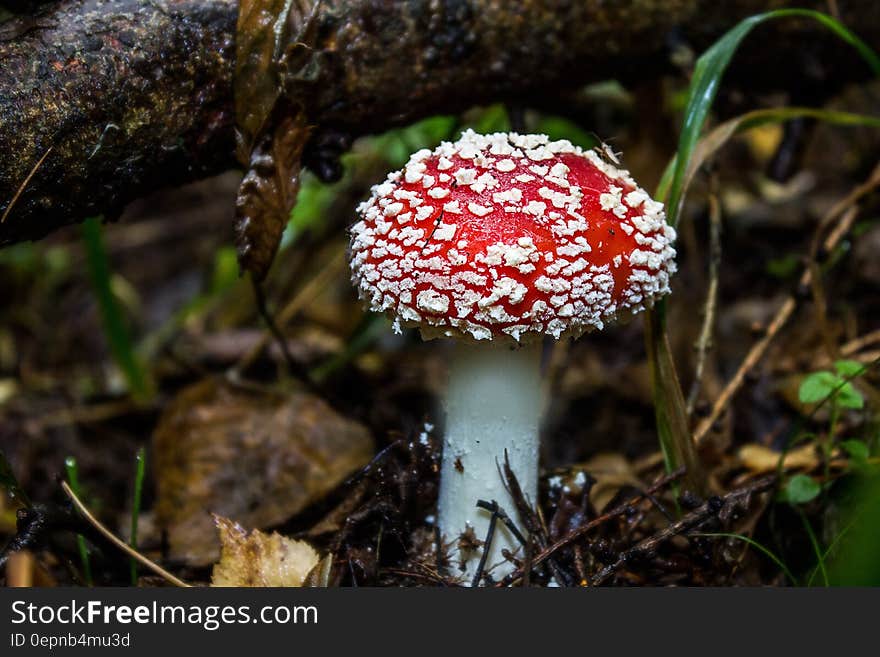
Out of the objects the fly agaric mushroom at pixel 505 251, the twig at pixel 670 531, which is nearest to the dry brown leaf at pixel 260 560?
the fly agaric mushroom at pixel 505 251

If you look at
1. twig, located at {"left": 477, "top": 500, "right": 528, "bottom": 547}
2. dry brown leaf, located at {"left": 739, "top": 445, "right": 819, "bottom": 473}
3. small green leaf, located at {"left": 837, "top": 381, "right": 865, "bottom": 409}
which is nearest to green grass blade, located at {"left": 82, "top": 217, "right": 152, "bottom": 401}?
twig, located at {"left": 477, "top": 500, "right": 528, "bottom": 547}

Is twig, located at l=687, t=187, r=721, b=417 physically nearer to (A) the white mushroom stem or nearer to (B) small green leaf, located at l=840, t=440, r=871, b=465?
(B) small green leaf, located at l=840, t=440, r=871, b=465

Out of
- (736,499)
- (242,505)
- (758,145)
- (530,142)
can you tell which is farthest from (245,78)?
(758,145)

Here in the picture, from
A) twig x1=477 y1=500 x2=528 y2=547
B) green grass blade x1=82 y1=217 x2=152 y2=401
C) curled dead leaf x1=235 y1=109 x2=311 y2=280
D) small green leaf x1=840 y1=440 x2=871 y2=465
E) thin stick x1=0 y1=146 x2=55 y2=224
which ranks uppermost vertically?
green grass blade x1=82 y1=217 x2=152 y2=401

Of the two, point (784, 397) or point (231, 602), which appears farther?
point (784, 397)

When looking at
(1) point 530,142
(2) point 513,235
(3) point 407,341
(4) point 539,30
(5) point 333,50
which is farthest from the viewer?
Answer: (3) point 407,341

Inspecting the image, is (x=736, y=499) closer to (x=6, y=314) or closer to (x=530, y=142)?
(x=530, y=142)

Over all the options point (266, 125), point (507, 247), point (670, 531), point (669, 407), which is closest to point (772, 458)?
point (669, 407)
